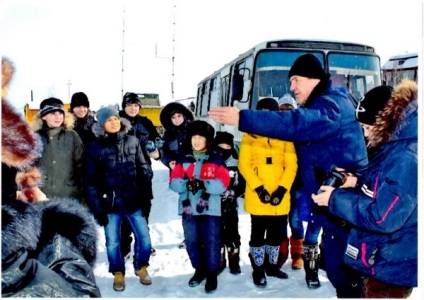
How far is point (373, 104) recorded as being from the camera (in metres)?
2.22

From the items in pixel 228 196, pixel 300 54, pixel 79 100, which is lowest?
pixel 228 196

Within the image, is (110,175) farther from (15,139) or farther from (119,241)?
(15,139)

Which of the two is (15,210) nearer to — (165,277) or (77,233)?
(77,233)

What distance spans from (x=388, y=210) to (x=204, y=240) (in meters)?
2.29

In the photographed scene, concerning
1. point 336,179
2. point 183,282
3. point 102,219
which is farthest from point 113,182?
point 336,179

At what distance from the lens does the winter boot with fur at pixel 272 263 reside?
397cm

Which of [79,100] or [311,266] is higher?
[79,100]

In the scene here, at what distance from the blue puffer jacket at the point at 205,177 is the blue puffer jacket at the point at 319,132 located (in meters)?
1.23

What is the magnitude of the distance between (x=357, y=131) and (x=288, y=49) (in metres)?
4.36

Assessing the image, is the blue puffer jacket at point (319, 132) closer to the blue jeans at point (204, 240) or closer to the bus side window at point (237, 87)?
the blue jeans at point (204, 240)

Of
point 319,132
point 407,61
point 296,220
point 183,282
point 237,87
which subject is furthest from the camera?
point 407,61

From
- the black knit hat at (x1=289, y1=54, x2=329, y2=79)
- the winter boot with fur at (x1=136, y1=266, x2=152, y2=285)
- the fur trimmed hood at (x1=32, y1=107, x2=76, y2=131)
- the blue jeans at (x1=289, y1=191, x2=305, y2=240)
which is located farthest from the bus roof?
the fur trimmed hood at (x1=32, y1=107, x2=76, y2=131)

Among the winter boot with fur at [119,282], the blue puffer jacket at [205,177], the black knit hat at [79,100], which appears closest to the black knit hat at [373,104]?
the blue puffer jacket at [205,177]

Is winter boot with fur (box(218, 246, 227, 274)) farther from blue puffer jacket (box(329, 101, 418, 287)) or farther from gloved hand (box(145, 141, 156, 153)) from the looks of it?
blue puffer jacket (box(329, 101, 418, 287))
